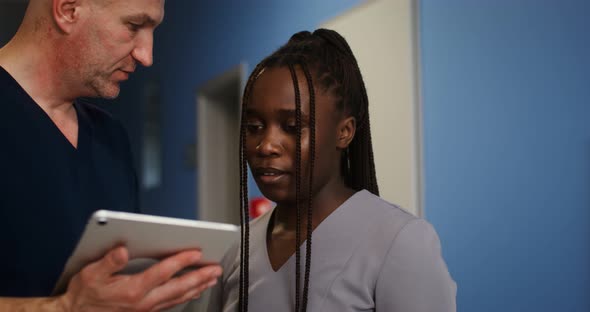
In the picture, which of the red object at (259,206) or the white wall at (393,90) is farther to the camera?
the red object at (259,206)

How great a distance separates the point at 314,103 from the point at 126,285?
0.39 metres

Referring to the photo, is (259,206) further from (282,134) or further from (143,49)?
(282,134)

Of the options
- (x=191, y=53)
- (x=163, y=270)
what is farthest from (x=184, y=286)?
(x=191, y=53)

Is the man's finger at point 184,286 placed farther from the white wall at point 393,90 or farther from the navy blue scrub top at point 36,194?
the white wall at point 393,90

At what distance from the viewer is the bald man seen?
3.60ft

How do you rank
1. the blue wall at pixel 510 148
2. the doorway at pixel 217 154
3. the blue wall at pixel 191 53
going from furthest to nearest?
the doorway at pixel 217 154 → the blue wall at pixel 191 53 → the blue wall at pixel 510 148

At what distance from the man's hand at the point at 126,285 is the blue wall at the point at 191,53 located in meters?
2.03

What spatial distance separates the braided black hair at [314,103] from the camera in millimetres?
1036

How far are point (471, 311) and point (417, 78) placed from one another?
77 centimetres

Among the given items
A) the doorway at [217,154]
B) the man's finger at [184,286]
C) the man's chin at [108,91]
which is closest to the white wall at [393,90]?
the man's chin at [108,91]

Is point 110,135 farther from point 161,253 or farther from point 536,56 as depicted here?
point 536,56

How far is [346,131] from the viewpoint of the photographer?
1112 millimetres

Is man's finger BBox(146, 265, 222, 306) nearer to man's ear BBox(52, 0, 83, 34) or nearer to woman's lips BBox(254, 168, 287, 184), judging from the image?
woman's lips BBox(254, 168, 287, 184)

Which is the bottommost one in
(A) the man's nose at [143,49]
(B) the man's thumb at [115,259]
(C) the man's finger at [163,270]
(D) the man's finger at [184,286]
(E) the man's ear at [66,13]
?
(D) the man's finger at [184,286]
